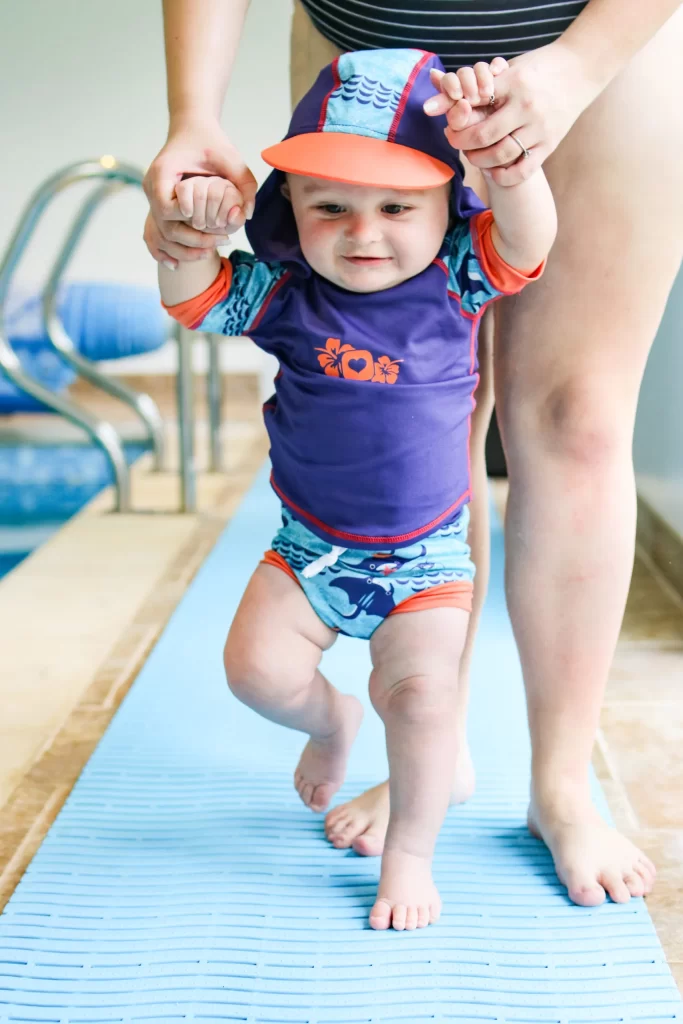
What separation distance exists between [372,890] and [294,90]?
0.83 meters

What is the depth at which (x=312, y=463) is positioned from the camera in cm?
95

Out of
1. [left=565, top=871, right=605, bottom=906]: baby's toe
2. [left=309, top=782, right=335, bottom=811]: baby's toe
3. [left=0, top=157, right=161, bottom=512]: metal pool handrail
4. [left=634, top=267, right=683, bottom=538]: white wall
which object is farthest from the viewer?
[left=0, top=157, right=161, bottom=512]: metal pool handrail

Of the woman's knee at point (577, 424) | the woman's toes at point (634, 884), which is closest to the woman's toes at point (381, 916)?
the woman's toes at point (634, 884)

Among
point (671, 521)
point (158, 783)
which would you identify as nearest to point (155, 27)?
point (671, 521)

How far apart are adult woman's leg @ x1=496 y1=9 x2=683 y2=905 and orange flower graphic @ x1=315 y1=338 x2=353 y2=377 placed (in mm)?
193

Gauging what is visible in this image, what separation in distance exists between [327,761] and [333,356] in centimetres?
43

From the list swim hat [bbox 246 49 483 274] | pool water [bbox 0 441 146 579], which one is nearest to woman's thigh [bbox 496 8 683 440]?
swim hat [bbox 246 49 483 274]

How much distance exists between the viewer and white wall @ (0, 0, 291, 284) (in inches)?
174

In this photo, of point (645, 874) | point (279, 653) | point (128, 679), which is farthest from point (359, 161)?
point (128, 679)

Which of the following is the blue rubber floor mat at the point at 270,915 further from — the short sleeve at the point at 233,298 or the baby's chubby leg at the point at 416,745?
the short sleeve at the point at 233,298

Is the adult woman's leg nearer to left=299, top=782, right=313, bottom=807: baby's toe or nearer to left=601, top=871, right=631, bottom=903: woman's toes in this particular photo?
left=601, top=871, right=631, bottom=903: woman's toes

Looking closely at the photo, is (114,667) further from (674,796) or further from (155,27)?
(155,27)

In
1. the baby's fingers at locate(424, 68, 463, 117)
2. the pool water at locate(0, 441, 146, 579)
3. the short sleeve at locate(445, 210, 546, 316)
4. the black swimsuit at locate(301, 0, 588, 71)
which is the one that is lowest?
the pool water at locate(0, 441, 146, 579)

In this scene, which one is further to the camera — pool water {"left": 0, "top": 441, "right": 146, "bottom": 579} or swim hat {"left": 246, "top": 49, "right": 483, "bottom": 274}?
pool water {"left": 0, "top": 441, "right": 146, "bottom": 579}
